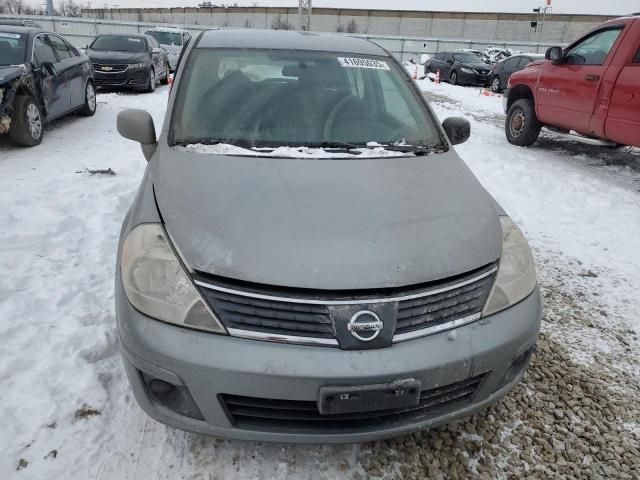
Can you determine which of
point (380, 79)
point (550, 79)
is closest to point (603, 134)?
point (550, 79)

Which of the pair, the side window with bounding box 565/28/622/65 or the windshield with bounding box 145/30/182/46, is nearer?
the side window with bounding box 565/28/622/65

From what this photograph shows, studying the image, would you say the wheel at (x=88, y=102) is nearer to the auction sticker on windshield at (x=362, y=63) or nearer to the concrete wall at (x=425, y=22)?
the auction sticker on windshield at (x=362, y=63)

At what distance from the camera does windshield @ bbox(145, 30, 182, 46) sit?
18.2 meters

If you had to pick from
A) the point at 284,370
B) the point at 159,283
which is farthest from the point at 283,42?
the point at 284,370

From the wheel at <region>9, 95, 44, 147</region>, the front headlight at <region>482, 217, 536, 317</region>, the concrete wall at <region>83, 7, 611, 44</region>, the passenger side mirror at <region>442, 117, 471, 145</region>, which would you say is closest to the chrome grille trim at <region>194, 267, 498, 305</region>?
the front headlight at <region>482, 217, 536, 317</region>

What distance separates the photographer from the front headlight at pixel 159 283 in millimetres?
1656

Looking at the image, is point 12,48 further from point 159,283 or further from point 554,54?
point 554,54

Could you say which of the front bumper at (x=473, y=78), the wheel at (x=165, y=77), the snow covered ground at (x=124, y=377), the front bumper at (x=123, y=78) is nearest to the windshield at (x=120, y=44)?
the wheel at (x=165, y=77)

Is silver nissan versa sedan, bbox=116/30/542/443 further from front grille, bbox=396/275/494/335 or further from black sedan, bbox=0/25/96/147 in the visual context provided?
black sedan, bbox=0/25/96/147

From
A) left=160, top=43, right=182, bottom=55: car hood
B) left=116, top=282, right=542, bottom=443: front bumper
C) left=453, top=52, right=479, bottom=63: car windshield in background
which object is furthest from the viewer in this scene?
left=453, top=52, right=479, bottom=63: car windshield in background

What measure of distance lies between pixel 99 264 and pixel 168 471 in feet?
6.23

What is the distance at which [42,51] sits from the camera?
691 centimetres

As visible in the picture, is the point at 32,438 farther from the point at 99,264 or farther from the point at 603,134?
the point at 603,134

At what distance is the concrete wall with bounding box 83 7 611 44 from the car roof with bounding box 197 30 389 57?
2473 inches
